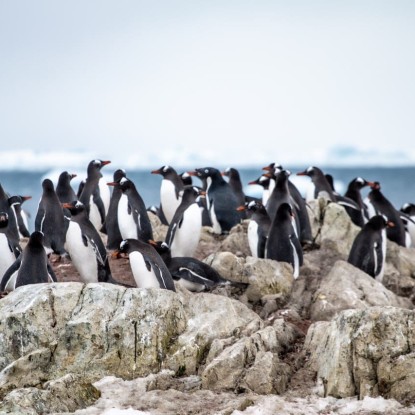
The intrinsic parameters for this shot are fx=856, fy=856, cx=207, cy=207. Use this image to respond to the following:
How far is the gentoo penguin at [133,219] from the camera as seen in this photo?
37.8ft

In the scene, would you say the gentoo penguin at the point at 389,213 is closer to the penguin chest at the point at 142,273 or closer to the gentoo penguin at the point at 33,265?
the penguin chest at the point at 142,273

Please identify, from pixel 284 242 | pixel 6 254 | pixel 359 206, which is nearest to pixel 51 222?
pixel 6 254

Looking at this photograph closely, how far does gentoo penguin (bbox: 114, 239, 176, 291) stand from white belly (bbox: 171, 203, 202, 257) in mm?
2195

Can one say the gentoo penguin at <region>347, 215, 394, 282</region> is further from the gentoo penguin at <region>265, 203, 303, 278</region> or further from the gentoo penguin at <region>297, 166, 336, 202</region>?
the gentoo penguin at <region>297, 166, 336, 202</region>

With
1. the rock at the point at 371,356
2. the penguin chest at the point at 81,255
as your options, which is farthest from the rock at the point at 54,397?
the penguin chest at the point at 81,255

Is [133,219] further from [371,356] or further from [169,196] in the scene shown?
[371,356]

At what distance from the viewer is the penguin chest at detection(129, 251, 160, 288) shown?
30.4 ft

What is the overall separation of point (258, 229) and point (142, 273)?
294 cm

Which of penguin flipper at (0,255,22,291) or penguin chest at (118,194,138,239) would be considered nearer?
penguin flipper at (0,255,22,291)

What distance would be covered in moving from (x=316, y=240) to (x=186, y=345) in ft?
20.2

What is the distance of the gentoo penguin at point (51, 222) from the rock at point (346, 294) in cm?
342

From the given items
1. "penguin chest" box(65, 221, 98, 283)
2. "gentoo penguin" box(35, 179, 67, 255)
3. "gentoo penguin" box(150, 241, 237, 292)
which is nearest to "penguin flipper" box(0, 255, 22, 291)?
"penguin chest" box(65, 221, 98, 283)

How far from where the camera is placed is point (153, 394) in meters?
6.90

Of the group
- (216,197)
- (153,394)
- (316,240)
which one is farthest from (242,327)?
(216,197)
